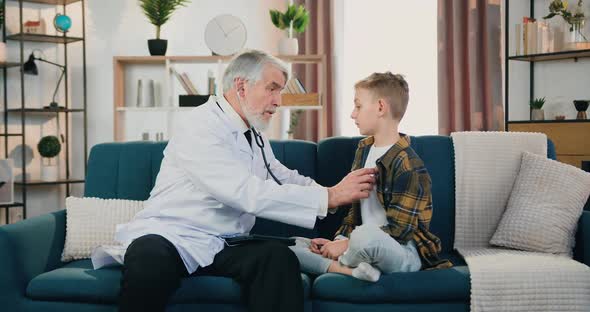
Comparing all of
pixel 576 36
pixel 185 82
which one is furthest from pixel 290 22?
pixel 576 36

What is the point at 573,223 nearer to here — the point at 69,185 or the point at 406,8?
the point at 406,8

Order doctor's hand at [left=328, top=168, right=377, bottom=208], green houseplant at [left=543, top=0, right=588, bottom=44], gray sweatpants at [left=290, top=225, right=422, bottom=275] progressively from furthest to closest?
1. green houseplant at [left=543, top=0, right=588, bottom=44]
2. doctor's hand at [left=328, top=168, right=377, bottom=208]
3. gray sweatpants at [left=290, top=225, right=422, bottom=275]

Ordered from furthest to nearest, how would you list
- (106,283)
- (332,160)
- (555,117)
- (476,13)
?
(476,13)
(555,117)
(332,160)
(106,283)

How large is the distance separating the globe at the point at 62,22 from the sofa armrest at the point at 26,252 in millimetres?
2809

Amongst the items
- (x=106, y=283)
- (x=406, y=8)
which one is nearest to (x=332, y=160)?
(x=106, y=283)

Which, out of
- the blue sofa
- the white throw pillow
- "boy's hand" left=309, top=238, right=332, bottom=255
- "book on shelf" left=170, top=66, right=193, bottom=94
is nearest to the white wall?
"book on shelf" left=170, top=66, right=193, bottom=94

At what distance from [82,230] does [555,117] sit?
10.1 ft

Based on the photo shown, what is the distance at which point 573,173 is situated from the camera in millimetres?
2533

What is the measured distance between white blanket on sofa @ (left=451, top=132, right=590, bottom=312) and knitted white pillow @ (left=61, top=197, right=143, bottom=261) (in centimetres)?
120

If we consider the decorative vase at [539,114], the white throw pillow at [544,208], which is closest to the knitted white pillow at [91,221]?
the white throw pillow at [544,208]

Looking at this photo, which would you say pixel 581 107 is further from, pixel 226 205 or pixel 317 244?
pixel 226 205

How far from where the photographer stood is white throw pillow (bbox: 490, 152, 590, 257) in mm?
2420

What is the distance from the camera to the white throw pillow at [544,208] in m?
2.42

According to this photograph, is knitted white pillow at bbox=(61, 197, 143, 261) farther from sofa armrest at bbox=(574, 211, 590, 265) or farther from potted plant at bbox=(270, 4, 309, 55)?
potted plant at bbox=(270, 4, 309, 55)
